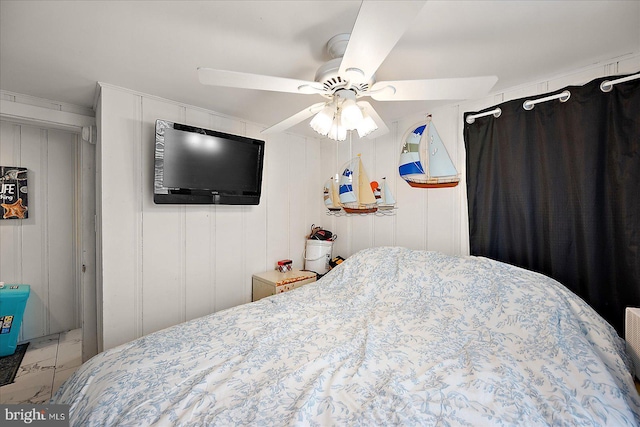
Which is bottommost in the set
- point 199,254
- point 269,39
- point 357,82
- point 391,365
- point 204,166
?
point 391,365

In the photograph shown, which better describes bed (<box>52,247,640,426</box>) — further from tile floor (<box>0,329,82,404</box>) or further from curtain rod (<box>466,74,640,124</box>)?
tile floor (<box>0,329,82,404</box>)

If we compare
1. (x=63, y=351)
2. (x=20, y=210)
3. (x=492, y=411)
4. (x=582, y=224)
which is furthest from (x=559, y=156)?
(x=20, y=210)

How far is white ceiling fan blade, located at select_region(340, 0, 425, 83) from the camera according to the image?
31.1 inches

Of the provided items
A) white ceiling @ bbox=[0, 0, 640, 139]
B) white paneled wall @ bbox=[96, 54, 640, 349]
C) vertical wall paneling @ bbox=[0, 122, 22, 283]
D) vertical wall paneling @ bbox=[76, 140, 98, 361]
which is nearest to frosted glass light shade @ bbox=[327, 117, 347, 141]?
white ceiling @ bbox=[0, 0, 640, 139]

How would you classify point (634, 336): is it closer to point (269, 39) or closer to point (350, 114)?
point (350, 114)

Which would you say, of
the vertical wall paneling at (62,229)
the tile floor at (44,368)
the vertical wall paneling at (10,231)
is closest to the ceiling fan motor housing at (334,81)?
the tile floor at (44,368)

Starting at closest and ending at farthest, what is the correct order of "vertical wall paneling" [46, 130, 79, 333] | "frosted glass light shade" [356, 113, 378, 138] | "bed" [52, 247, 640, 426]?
"bed" [52, 247, 640, 426] → "frosted glass light shade" [356, 113, 378, 138] → "vertical wall paneling" [46, 130, 79, 333]

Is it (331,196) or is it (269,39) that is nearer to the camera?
(269,39)

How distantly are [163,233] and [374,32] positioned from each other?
7.23 ft

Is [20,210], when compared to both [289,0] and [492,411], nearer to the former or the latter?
[289,0]

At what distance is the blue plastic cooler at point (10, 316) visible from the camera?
2.47 meters

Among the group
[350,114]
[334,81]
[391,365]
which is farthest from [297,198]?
[391,365]

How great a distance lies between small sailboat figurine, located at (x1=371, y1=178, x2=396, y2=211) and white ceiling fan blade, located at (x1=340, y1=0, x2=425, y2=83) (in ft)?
5.42

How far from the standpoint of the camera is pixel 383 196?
276 cm
